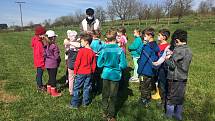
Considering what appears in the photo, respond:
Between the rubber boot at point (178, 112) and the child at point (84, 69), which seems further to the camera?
the child at point (84, 69)

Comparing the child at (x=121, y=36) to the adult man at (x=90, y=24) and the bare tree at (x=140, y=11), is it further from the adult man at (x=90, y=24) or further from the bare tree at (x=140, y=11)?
the bare tree at (x=140, y=11)

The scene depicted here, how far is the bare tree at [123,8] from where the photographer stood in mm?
79312

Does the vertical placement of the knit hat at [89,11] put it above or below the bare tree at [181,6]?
below

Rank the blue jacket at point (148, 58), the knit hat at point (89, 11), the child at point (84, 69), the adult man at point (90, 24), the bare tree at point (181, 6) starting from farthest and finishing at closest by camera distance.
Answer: the bare tree at point (181, 6) < the adult man at point (90, 24) < the knit hat at point (89, 11) < the blue jacket at point (148, 58) < the child at point (84, 69)

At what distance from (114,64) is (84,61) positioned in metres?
0.98

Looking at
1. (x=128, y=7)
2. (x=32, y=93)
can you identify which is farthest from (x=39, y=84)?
(x=128, y=7)

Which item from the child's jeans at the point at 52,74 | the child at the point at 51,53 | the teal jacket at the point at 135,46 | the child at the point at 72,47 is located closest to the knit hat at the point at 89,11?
the child at the point at 72,47

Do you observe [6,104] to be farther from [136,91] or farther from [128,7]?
[128,7]

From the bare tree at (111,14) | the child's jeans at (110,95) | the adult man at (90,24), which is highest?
the bare tree at (111,14)

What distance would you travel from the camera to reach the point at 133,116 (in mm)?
7023

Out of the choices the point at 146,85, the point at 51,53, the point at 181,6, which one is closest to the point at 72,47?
the point at 51,53

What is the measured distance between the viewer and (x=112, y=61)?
6617 mm

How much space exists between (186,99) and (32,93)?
440 centimetres

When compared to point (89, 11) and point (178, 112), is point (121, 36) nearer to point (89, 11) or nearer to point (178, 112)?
point (89, 11)
